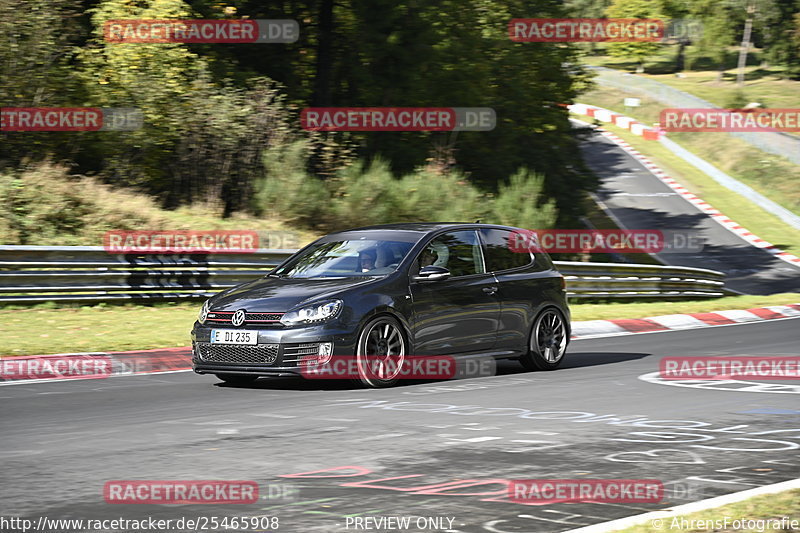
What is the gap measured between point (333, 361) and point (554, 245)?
19695 millimetres

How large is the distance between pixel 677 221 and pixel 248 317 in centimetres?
3230

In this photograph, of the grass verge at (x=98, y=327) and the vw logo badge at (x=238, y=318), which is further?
the grass verge at (x=98, y=327)

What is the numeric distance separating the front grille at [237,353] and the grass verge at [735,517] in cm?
542

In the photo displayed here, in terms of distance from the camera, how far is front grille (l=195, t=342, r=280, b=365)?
10.1 m

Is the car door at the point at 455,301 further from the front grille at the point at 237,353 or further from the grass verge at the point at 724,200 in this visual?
the grass verge at the point at 724,200

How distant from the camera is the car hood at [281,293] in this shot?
33.7 ft

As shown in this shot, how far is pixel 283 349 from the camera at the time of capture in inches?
396

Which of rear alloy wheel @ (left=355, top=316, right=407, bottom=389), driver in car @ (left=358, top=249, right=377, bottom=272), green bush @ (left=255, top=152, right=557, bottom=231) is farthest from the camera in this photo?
green bush @ (left=255, top=152, right=557, bottom=231)

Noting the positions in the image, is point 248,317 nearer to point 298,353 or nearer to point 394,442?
point 298,353

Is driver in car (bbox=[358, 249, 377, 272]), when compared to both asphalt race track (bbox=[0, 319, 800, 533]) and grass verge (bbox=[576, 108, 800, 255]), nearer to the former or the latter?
asphalt race track (bbox=[0, 319, 800, 533])

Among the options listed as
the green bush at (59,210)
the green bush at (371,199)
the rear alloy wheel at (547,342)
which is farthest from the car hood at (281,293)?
the green bush at (371,199)

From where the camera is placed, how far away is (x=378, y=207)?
23969 millimetres

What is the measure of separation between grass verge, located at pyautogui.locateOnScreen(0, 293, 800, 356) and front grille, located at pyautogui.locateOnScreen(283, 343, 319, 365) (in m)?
3.47

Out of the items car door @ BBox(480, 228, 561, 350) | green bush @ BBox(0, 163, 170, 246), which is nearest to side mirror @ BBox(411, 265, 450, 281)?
car door @ BBox(480, 228, 561, 350)
